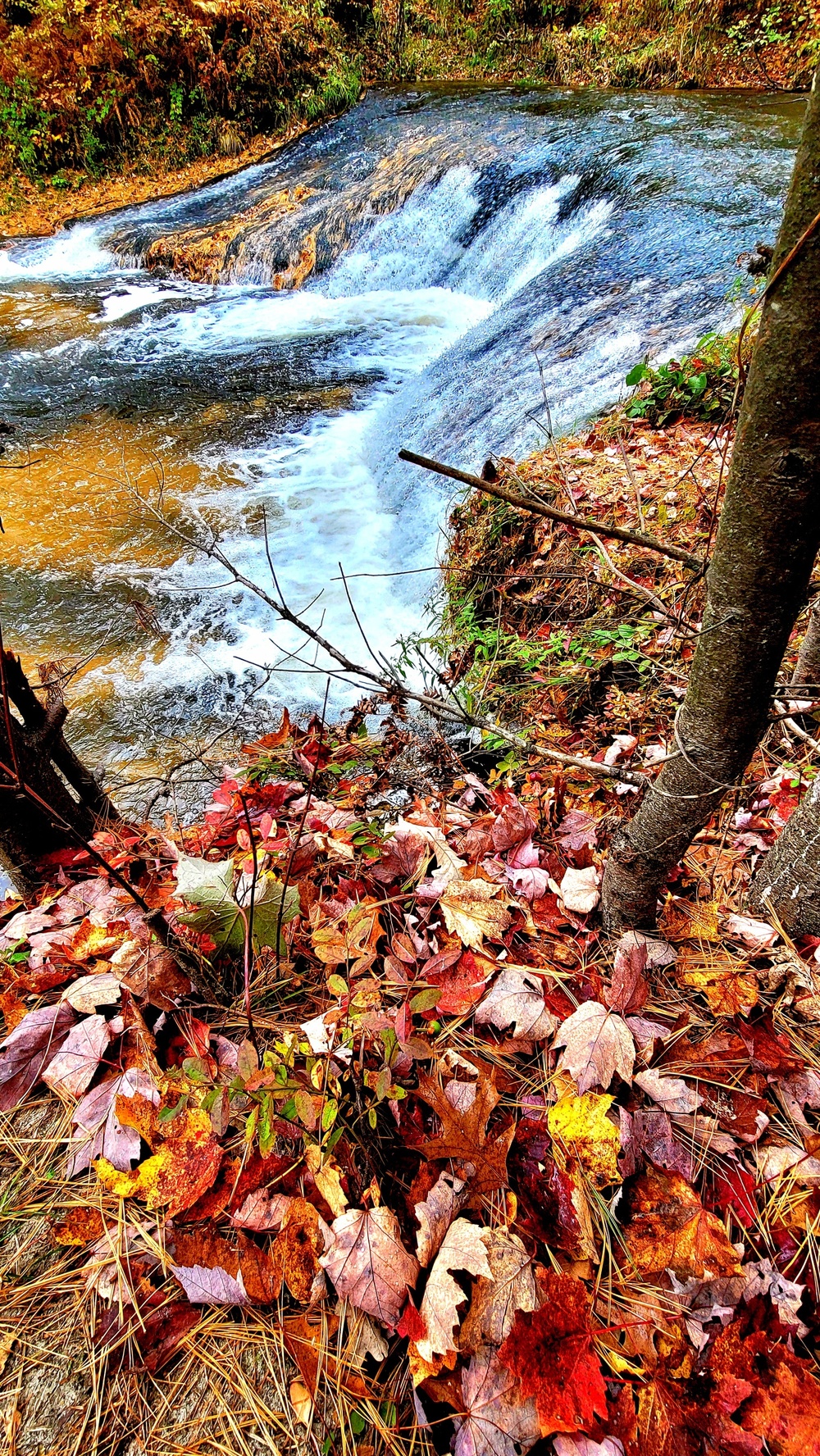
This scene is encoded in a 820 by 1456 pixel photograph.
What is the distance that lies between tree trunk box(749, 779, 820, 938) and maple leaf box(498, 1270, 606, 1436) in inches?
34.7

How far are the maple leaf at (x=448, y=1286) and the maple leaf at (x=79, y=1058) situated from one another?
798mm

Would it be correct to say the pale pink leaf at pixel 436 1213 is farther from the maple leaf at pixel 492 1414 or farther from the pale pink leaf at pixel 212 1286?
the pale pink leaf at pixel 212 1286

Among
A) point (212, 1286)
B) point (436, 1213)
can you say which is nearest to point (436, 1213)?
point (436, 1213)

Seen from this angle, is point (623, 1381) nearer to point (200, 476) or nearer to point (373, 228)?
point (200, 476)

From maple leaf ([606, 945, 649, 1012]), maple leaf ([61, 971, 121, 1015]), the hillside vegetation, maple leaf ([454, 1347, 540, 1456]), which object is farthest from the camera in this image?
the hillside vegetation

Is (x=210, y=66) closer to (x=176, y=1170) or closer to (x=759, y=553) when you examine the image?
(x=759, y=553)

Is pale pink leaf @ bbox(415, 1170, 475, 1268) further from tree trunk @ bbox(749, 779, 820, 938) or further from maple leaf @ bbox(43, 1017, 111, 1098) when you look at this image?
tree trunk @ bbox(749, 779, 820, 938)

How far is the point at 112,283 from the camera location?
33.7ft

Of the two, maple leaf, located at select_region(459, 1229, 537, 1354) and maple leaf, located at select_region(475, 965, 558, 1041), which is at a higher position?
maple leaf, located at select_region(475, 965, 558, 1041)

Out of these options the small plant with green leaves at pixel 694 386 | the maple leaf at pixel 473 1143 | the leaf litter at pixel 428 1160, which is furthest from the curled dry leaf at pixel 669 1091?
the small plant with green leaves at pixel 694 386

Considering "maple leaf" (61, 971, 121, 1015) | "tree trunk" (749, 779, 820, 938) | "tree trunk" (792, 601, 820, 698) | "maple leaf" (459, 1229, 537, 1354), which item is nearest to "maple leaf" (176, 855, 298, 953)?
"maple leaf" (61, 971, 121, 1015)

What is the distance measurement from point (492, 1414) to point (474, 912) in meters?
0.83

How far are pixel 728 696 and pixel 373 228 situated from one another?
1056 centimetres

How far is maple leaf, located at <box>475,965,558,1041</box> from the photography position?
53.5 inches
